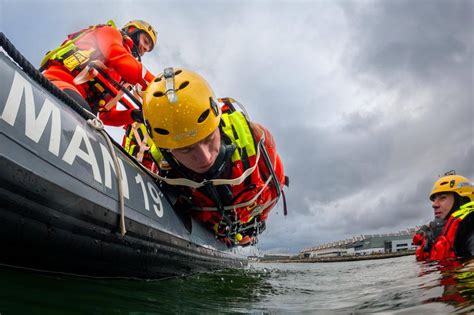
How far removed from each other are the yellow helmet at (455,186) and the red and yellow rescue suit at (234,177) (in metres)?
3.94

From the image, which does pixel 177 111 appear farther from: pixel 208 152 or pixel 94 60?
pixel 94 60

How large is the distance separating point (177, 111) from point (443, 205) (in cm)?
632

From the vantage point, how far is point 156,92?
332cm

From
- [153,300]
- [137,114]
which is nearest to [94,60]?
[137,114]

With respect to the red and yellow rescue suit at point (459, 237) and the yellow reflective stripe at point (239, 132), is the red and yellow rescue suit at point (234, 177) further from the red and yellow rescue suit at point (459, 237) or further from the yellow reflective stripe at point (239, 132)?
the red and yellow rescue suit at point (459, 237)

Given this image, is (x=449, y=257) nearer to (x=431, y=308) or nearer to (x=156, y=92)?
(x=431, y=308)

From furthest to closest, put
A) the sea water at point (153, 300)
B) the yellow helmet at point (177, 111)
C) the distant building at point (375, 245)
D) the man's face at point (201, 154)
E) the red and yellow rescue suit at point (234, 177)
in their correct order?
the distant building at point (375, 245) → the red and yellow rescue suit at point (234, 177) → the man's face at point (201, 154) → the yellow helmet at point (177, 111) → the sea water at point (153, 300)

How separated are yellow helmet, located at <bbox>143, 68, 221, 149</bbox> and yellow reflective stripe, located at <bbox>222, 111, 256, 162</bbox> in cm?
81

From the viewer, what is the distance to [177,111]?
3211mm

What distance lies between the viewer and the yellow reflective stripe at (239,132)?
4262mm

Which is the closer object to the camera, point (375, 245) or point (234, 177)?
point (234, 177)

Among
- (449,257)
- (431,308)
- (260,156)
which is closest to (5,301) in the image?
(431,308)

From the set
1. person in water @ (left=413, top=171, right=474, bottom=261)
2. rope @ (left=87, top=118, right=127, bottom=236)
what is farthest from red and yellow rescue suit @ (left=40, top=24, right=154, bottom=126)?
person in water @ (left=413, top=171, right=474, bottom=261)

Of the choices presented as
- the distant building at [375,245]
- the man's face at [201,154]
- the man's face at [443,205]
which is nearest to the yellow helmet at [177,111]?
the man's face at [201,154]
